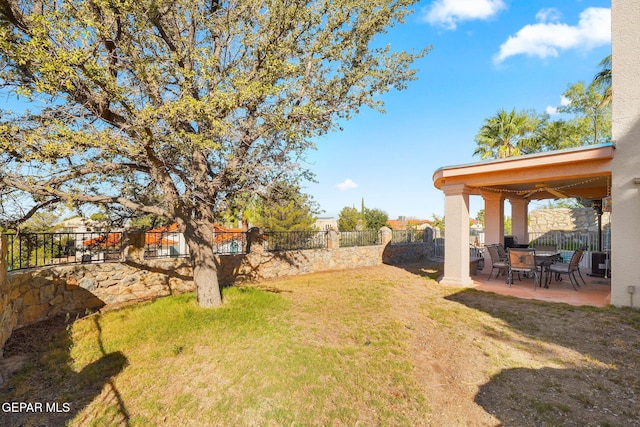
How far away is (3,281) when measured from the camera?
4172mm

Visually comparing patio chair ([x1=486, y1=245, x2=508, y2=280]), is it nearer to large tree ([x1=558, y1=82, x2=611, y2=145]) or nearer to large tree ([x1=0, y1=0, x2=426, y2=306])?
large tree ([x1=0, y1=0, x2=426, y2=306])

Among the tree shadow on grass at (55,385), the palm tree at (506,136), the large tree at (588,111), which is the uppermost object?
the large tree at (588,111)

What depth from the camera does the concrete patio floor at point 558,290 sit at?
6660 millimetres

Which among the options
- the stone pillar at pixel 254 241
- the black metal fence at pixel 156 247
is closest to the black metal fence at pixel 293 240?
the stone pillar at pixel 254 241

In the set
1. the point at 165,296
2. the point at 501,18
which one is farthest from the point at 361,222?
the point at 165,296

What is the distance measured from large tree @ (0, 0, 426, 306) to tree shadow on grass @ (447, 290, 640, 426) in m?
4.87

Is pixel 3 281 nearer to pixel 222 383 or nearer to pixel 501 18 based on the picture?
pixel 222 383

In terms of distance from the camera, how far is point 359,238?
1382 cm

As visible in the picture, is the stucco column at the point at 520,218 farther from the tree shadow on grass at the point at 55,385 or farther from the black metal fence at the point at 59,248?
the black metal fence at the point at 59,248

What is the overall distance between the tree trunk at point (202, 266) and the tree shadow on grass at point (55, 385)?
6.09 feet

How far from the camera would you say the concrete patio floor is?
6660 millimetres

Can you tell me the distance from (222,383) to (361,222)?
1217 inches

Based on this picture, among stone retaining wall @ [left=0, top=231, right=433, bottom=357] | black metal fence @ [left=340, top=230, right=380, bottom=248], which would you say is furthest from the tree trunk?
black metal fence @ [left=340, top=230, right=380, bottom=248]

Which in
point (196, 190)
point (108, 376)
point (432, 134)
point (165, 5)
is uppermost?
point (432, 134)
